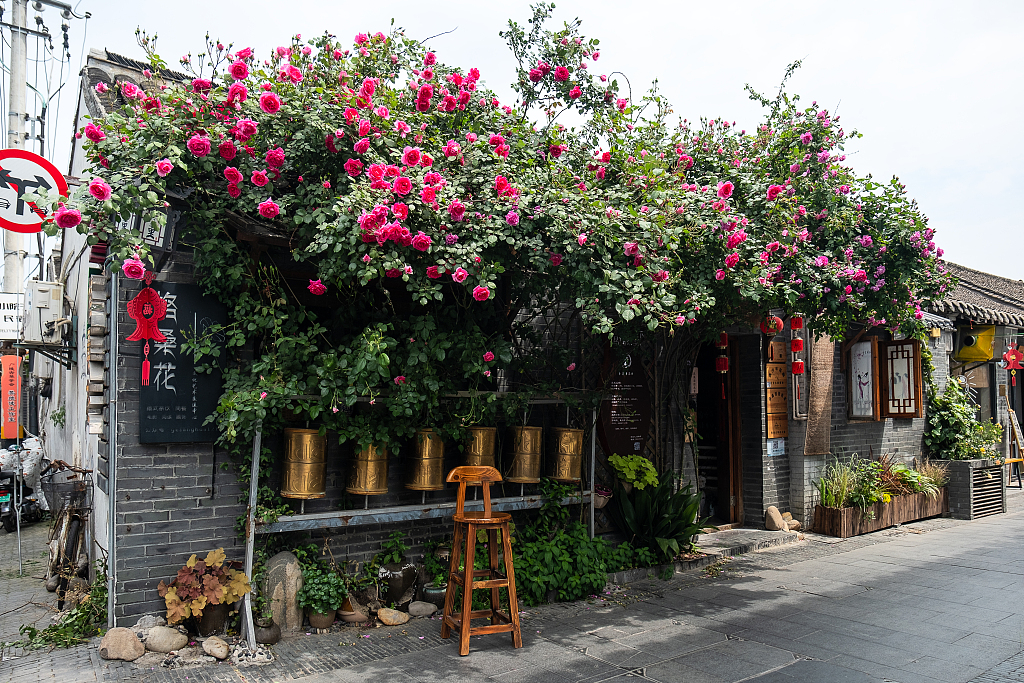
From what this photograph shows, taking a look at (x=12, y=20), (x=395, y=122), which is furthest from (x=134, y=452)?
(x=12, y=20)

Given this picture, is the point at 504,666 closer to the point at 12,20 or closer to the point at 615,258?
the point at 615,258

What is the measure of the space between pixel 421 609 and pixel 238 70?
175 inches

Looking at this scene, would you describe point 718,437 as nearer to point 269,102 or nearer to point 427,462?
point 427,462

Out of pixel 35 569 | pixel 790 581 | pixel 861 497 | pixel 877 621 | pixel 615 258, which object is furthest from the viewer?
pixel 861 497

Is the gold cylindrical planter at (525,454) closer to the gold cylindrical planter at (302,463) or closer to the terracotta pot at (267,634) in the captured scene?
the gold cylindrical planter at (302,463)

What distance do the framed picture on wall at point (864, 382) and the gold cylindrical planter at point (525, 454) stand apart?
20.4ft

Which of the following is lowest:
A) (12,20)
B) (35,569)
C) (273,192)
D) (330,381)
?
(35,569)

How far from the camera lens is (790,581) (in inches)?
290

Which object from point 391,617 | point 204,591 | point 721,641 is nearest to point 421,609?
point 391,617

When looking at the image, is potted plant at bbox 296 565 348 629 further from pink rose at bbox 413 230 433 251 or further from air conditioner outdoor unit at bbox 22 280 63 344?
air conditioner outdoor unit at bbox 22 280 63 344

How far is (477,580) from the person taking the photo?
533cm

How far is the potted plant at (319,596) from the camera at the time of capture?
5.59m

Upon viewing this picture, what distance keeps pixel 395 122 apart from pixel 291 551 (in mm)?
3472

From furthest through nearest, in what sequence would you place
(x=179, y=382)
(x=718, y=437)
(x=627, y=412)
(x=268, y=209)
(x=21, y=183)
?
(x=718, y=437) → (x=627, y=412) → (x=21, y=183) → (x=179, y=382) → (x=268, y=209)
